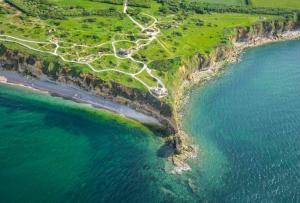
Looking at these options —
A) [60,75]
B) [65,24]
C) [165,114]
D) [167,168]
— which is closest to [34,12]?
[65,24]

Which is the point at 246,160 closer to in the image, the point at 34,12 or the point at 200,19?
the point at 200,19

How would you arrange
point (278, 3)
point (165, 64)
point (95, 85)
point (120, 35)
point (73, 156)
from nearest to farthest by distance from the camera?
point (73, 156)
point (95, 85)
point (165, 64)
point (120, 35)
point (278, 3)

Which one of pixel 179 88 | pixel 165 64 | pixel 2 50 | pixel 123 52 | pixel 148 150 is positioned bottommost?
pixel 148 150

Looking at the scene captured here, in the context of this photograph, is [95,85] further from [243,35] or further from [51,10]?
[243,35]

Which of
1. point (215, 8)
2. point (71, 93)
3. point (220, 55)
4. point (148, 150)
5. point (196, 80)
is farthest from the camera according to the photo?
point (215, 8)

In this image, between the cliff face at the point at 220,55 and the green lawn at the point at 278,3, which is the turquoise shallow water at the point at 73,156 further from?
the green lawn at the point at 278,3

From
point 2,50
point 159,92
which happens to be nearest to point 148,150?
point 159,92
